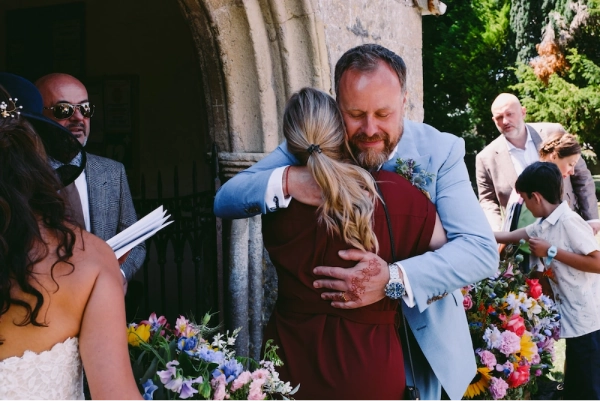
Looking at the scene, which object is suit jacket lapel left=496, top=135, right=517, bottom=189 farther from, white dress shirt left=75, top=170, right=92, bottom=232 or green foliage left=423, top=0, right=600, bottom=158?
green foliage left=423, top=0, right=600, bottom=158

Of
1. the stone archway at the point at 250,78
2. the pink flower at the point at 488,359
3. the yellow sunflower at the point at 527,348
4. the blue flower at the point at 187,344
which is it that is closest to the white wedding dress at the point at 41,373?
the blue flower at the point at 187,344

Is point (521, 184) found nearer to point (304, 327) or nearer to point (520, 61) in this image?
point (304, 327)

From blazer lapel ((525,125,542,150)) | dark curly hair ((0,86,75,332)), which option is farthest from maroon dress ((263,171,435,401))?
blazer lapel ((525,125,542,150))

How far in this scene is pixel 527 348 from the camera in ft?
10.0

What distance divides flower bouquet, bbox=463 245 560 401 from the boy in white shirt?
0.22m

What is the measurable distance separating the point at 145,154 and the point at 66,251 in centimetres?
506

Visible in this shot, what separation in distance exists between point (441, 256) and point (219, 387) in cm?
79

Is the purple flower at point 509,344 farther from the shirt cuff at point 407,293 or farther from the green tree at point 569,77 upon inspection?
the green tree at point 569,77

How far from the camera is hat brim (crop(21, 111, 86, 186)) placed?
4.92ft

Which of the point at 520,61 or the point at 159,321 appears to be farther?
the point at 520,61

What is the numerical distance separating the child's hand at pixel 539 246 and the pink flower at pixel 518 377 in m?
0.82

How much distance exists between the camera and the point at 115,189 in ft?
9.30

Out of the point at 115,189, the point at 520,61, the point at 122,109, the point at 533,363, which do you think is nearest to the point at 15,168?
the point at 115,189

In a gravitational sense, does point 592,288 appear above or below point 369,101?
below
